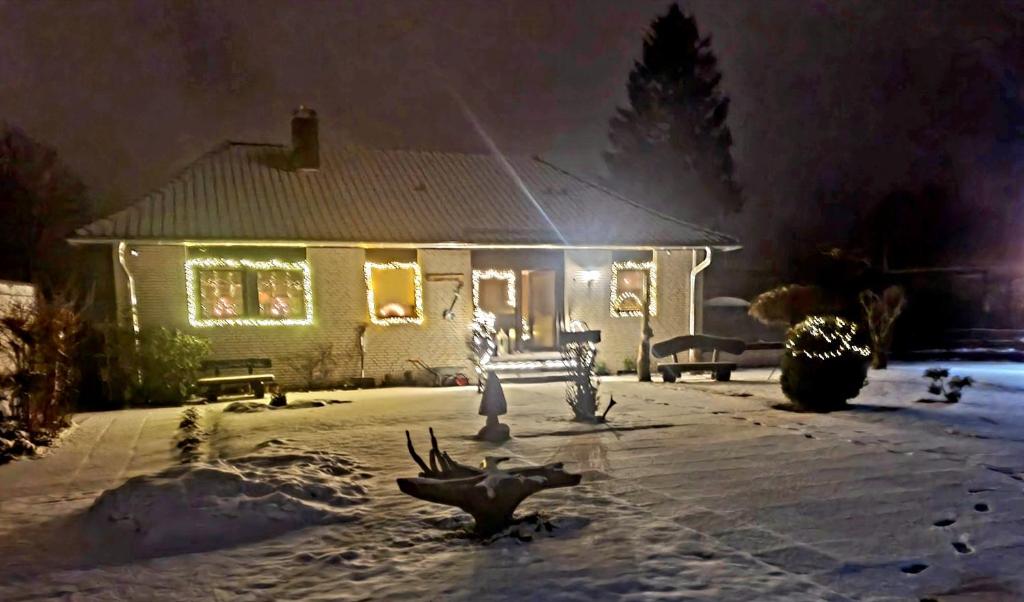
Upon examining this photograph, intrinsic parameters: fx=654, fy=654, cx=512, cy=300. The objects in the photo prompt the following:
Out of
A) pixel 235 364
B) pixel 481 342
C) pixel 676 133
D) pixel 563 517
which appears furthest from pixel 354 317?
pixel 676 133

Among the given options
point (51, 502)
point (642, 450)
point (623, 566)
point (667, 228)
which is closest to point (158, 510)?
point (51, 502)

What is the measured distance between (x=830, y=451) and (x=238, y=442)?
7777mm

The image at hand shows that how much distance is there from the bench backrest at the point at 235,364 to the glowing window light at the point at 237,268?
88cm

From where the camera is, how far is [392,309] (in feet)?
53.8

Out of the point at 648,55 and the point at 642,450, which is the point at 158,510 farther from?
the point at 648,55

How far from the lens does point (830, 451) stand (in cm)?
811

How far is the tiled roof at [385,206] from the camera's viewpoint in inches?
582

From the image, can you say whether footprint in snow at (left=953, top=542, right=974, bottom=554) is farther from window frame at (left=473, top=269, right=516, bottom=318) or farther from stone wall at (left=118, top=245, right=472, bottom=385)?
window frame at (left=473, top=269, right=516, bottom=318)

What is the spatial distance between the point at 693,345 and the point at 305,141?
458 inches

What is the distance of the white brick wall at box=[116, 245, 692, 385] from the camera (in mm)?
14281

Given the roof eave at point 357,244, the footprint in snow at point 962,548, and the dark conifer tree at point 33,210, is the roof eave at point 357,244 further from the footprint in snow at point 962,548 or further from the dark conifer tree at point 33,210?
the dark conifer tree at point 33,210

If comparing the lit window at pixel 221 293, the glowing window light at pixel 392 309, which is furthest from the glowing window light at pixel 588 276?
the lit window at pixel 221 293

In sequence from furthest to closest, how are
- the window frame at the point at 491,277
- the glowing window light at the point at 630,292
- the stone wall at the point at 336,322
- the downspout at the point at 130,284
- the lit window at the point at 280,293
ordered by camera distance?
the glowing window light at the point at 630,292 < the window frame at the point at 491,277 < the lit window at the point at 280,293 < the stone wall at the point at 336,322 < the downspout at the point at 130,284

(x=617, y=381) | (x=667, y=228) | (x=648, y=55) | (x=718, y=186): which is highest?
(x=648, y=55)
